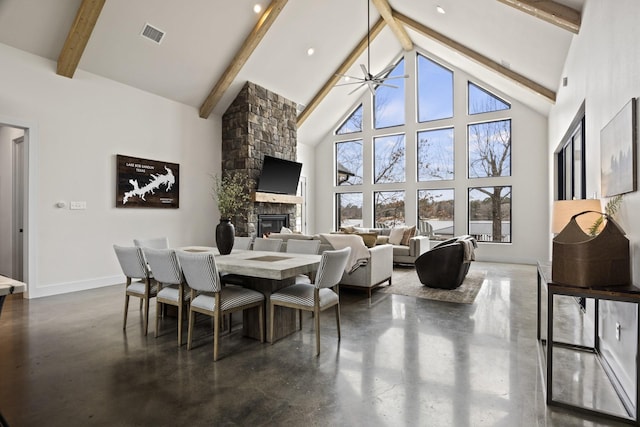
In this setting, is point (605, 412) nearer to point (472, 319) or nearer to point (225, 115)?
point (472, 319)

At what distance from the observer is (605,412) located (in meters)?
2.01

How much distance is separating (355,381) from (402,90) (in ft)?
28.9

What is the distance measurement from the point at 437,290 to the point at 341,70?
239 inches

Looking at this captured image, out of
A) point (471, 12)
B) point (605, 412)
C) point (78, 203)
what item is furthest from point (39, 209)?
point (471, 12)

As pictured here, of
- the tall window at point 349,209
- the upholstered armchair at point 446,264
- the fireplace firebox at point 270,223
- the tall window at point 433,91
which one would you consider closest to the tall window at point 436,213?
the tall window at point 349,209

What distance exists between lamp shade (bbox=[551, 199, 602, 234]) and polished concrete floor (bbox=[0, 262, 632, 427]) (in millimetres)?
1090

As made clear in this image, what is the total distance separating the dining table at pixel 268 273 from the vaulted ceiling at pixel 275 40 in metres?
3.98

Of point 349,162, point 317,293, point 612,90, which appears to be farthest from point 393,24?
point 317,293

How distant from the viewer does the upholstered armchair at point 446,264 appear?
5.13 meters

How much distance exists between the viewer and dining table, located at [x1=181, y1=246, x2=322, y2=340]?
2.87 m

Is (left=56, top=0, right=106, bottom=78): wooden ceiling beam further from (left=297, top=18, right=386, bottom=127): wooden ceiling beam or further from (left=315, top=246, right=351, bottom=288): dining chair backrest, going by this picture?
(left=297, top=18, right=386, bottom=127): wooden ceiling beam

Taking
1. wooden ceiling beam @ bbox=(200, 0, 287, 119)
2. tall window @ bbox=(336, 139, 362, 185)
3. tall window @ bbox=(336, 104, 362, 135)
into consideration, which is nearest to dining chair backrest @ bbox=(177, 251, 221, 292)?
wooden ceiling beam @ bbox=(200, 0, 287, 119)

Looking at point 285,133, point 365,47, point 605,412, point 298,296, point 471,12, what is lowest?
point 605,412

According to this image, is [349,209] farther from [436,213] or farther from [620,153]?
[620,153]
